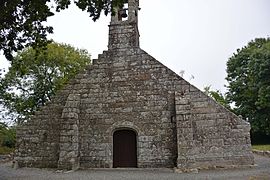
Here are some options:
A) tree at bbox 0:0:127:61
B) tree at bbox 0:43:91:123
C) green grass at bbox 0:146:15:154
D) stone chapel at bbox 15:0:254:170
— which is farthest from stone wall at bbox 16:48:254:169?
tree at bbox 0:43:91:123

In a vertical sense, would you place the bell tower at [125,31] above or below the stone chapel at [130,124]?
above

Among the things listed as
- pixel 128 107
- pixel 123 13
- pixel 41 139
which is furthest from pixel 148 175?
pixel 123 13

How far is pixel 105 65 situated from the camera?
12.8m

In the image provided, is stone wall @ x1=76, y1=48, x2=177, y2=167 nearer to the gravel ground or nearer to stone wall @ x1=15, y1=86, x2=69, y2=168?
stone wall @ x1=15, y1=86, x2=69, y2=168

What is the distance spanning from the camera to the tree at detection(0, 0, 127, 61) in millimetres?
6578

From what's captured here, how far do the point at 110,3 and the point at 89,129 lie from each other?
6392 millimetres

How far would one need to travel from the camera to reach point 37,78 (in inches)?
1060

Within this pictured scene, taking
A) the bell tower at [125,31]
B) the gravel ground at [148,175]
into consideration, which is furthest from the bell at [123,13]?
the gravel ground at [148,175]

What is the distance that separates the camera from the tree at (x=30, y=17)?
658 cm

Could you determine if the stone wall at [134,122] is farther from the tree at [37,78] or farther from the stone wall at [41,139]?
the tree at [37,78]

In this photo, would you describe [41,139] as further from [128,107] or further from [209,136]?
[209,136]

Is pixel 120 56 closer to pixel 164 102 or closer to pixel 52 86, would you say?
pixel 164 102

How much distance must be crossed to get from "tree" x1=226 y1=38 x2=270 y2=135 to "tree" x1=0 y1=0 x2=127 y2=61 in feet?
70.0

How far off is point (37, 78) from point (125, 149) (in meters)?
17.7
